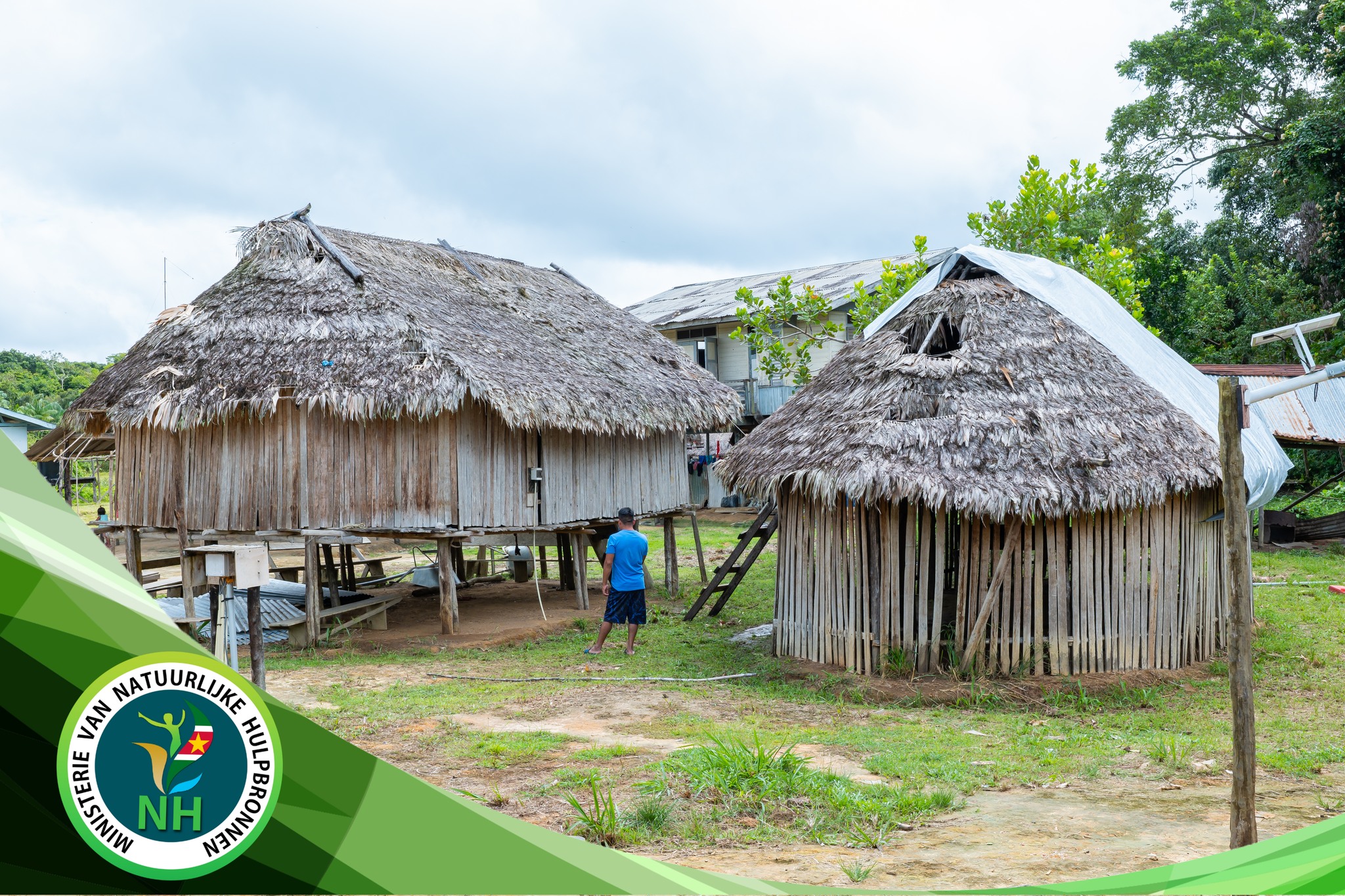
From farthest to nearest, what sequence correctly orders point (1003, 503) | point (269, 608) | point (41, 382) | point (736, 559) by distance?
point (41, 382)
point (736, 559)
point (269, 608)
point (1003, 503)

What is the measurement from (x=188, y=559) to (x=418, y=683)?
11.2 feet

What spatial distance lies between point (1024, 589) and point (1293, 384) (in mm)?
4548

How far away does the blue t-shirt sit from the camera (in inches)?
419

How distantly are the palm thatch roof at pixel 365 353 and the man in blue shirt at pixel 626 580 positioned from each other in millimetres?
2483

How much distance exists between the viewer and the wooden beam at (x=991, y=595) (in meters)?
8.95

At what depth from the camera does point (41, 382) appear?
38781mm

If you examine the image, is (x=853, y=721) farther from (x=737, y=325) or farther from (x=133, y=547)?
(x=737, y=325)

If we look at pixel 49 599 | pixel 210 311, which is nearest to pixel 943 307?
pixel 210 311

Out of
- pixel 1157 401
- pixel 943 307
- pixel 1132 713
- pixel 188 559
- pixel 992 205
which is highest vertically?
→ pixel 992 205

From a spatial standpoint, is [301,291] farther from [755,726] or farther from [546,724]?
[755,726]

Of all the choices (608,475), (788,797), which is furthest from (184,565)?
(788,797)

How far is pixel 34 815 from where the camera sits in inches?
62.8

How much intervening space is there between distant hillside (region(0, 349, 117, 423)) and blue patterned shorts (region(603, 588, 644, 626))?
88.0 feet

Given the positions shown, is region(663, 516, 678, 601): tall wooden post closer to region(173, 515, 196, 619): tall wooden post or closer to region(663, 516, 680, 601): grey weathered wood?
region(663, 516, 680, 601): grey weathered wood
